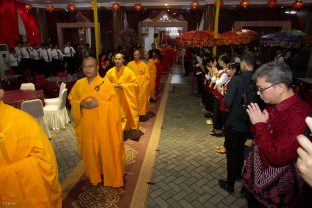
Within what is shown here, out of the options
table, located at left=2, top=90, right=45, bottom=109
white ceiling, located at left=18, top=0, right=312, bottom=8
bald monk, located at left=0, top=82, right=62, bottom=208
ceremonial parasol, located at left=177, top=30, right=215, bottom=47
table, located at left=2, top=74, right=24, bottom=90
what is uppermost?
white ceiling, located at left=18, top=0, right=312, bottom=8

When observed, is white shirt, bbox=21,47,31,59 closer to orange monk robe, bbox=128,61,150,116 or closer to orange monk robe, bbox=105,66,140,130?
orange monk robe, bbox=128,61,150,116

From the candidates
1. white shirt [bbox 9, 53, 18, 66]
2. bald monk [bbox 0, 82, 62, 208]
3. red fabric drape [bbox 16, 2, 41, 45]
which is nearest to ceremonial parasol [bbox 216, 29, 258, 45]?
bald monk [bbox 0, 82, 62, 208]

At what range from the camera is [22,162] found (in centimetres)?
154

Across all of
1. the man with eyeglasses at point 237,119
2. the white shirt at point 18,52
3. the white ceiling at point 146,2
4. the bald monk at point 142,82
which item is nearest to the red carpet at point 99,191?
the man with eyeglasses at point 237,119

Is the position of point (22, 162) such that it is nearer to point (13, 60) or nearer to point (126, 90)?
point (126, 90)

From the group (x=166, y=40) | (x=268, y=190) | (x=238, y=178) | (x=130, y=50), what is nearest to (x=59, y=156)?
(x=238, y=178)

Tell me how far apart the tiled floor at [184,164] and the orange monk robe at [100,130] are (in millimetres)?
629

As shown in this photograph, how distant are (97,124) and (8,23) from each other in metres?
10.5

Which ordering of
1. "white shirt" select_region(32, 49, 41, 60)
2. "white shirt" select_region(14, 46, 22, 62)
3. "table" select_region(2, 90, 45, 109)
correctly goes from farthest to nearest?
"white shirt" select_region(32, 49, 41, 60)
"white shirt" select_region(14, 46, 22, 62)
"table" select_region(2, 90, 45, 109)

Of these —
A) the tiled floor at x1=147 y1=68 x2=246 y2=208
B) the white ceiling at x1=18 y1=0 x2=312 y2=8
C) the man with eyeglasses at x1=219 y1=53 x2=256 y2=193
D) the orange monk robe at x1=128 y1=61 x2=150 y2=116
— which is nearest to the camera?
the man with eyeglasses at x1=219 y1=53 x2=256 y2=193

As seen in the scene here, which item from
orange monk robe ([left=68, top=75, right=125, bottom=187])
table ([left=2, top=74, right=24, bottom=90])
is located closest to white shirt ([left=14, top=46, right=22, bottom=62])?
table ([left=2, top=74, right=24, bottom=90])

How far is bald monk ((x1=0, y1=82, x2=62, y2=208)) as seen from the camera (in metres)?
1.52

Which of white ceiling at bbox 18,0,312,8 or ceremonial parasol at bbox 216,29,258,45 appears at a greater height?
white ceiling at bbox 18,0,312,8

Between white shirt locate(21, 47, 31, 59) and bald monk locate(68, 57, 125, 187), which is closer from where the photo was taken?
bald monk locate(68, 57, 125, 187)
